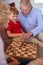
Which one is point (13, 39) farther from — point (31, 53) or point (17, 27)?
point (31, 53)

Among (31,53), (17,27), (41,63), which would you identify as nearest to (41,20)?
(17,27)

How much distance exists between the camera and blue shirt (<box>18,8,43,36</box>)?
1.49m

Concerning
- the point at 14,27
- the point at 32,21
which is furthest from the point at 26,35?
the point at 32,21

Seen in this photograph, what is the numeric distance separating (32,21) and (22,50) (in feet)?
1.61

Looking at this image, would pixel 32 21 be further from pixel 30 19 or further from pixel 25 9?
pixel 25 9

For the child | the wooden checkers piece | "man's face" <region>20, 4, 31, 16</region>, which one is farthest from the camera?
"man's face" <region>20, 4, 31, 16</region>

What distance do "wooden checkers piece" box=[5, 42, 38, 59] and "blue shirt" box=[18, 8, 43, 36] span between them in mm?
298

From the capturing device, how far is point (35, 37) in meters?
1.36

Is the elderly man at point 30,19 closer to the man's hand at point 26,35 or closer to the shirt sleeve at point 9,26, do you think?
the man's hand at point 26,35

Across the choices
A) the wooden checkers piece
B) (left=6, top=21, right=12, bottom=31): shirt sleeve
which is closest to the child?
(left=6, top=21, right=12, bottom=31): shirt sleeve

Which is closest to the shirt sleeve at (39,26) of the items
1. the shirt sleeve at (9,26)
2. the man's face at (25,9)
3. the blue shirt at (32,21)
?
the blue shirt at (32,21)

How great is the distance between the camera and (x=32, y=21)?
1.55 metres

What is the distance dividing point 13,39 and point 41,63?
1.54ft

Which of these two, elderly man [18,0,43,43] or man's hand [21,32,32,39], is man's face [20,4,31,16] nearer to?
elderly man [18,0,43,43]
